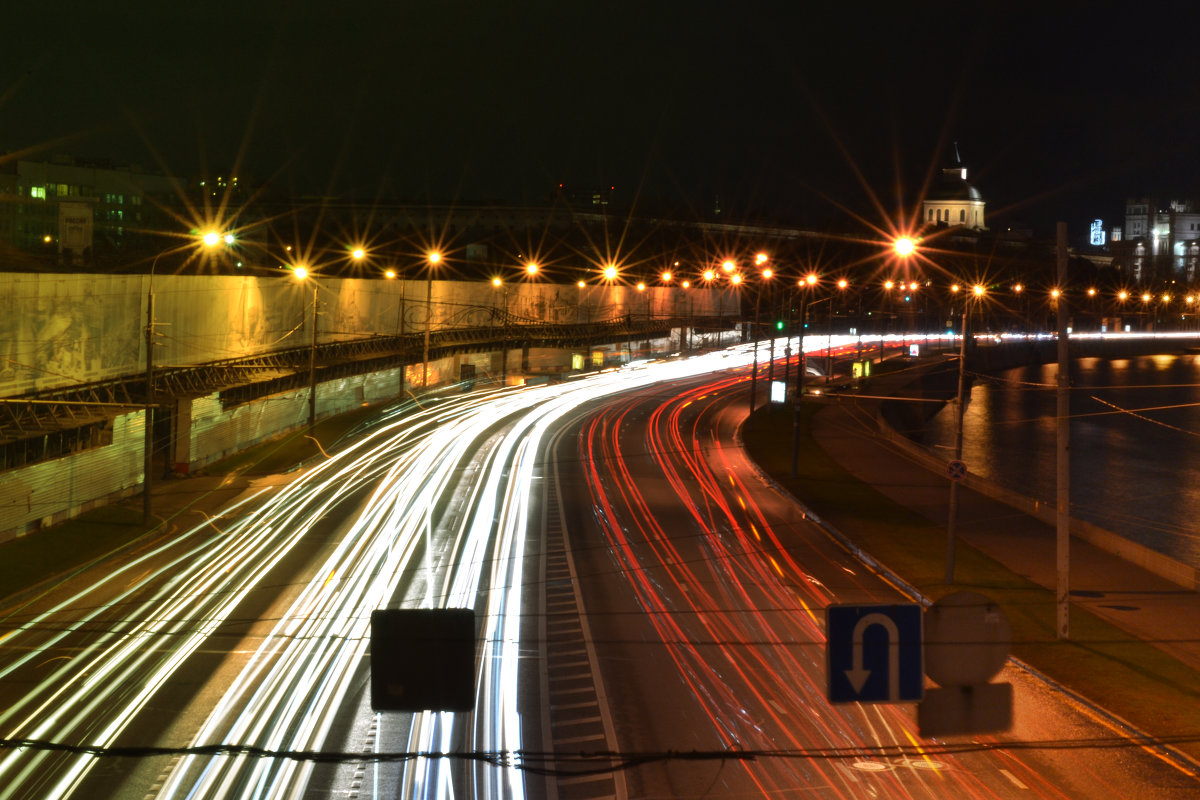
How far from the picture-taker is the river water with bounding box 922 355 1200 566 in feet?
126

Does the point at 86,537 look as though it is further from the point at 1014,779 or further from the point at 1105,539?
the point at 1105,539

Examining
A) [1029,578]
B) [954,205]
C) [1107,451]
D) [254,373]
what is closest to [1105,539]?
[1029,578]

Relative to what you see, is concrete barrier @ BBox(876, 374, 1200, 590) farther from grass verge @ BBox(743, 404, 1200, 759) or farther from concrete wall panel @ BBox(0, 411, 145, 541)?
concrete wall panel @ BBox(0, 411, 145, 541)

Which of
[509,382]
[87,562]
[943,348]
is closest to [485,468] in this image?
[87,562]

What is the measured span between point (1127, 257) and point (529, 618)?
20193 cm

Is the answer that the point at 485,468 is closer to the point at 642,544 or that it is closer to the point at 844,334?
the point at 642,544

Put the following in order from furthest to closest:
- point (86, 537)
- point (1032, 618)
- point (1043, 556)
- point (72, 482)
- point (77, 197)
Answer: point (77, 197)
point (72, 482)
point (1043, 556)
point (86, 537)
point (1032, 618)

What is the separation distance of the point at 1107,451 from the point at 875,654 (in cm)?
5653

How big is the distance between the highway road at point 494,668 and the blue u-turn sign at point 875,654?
154 inches

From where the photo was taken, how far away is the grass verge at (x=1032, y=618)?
13.3m

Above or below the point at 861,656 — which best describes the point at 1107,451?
below

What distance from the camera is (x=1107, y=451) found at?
57375mm

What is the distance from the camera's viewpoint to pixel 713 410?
49.2 m

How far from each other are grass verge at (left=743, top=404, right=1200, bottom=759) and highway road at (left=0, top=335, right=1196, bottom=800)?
857 millimetres
